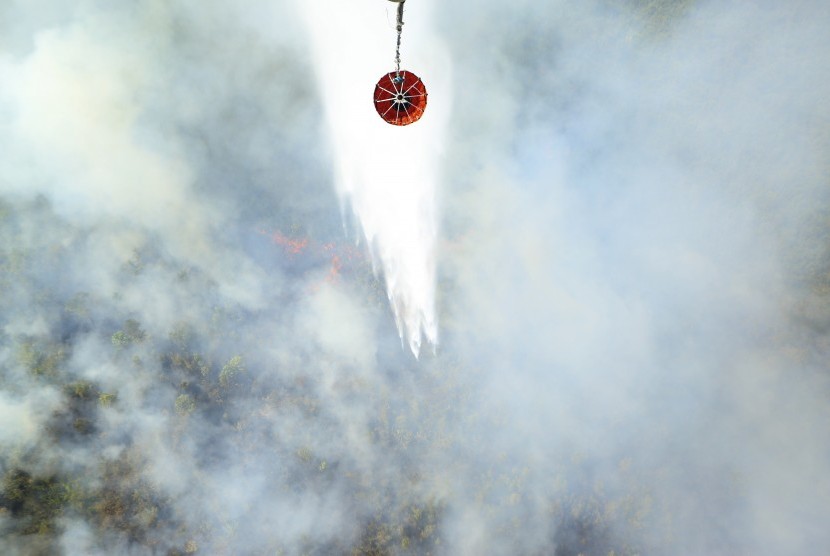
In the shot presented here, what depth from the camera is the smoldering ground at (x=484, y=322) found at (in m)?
16.5

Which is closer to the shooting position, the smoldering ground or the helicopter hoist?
the helicopter hoist

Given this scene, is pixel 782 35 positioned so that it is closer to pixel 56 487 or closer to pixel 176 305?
pixel 176 305

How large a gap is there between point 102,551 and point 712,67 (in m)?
29.6

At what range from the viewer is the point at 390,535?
16.0 metres

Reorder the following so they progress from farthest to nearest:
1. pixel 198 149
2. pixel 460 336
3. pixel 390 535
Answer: pixel 198 149 → pixel 460 336 → pixel 390 535

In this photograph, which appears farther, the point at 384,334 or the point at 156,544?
the point at 384,334

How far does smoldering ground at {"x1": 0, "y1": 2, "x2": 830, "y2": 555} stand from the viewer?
54.0ft

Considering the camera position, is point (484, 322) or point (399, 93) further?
point (484, 322)

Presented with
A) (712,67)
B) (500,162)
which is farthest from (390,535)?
(712,67)

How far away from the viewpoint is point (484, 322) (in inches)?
830

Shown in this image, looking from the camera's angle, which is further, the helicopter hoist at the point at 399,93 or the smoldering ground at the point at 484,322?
the smoldering ground at the point at 484,322

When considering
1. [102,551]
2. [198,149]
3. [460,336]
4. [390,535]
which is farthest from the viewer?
[198,149]

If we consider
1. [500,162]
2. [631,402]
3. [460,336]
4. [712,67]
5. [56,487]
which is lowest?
[631,402]

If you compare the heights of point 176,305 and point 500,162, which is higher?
point 500,162
